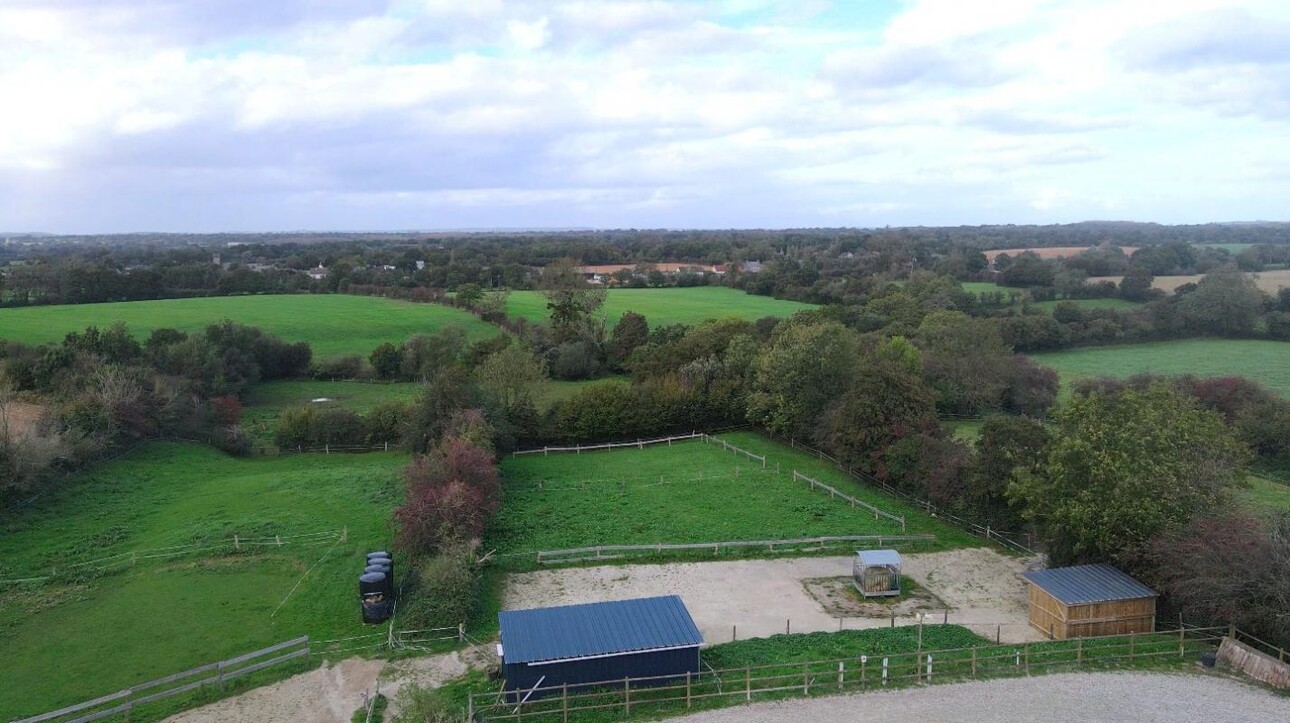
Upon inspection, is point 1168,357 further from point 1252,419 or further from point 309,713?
point 309,713

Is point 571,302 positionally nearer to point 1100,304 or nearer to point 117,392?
point 117,392

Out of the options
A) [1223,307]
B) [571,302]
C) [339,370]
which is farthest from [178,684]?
[1223,307]

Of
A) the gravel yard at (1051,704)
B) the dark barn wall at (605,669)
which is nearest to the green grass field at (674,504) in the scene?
the dark barn wall at (605,669)

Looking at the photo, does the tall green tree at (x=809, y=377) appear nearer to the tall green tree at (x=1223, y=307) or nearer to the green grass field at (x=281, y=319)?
the green grass field at (x=281, y=319)

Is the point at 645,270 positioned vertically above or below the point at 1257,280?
above

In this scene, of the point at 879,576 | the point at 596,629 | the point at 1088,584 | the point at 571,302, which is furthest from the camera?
the point at 571,302
